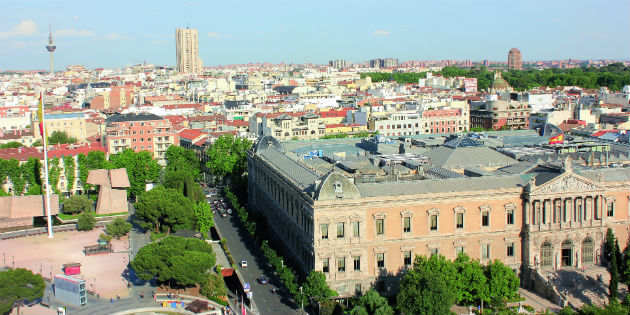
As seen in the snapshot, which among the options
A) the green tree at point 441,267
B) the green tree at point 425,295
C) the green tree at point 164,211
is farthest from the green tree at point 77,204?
the green tree at point 425,295

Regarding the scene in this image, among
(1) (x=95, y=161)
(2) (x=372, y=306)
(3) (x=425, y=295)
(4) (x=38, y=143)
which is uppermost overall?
(4) (x=38, y=143)

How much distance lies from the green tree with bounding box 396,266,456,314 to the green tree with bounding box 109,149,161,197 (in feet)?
216

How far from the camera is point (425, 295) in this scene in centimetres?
5406

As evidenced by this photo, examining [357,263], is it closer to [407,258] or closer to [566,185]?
[407,258]

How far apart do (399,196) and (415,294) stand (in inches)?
415

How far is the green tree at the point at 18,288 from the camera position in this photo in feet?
187

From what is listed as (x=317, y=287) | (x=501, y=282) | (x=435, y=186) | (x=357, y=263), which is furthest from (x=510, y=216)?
(x=317, y=287)

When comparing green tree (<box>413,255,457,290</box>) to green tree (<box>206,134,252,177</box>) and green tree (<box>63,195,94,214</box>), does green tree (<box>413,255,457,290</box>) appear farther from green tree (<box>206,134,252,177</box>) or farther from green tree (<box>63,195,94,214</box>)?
green tree (<box>206,134,252,177</box>)

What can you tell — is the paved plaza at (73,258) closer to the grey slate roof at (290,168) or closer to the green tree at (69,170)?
the grey slate roof at (290,168)

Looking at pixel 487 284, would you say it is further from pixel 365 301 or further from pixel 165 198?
pixel 165 198

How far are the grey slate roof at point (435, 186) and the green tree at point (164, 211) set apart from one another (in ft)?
99.8

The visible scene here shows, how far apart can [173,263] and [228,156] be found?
6072cm

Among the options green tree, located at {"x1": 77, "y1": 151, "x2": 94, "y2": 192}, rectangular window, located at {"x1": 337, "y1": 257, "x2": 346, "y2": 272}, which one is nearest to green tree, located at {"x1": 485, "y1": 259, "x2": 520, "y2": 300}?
rectangular window, located at {"x1": 337, "y1": 257, "x2": 346, "y2": 272}

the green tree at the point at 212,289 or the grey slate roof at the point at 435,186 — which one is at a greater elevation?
the grey slate roof at the point at 435,186
